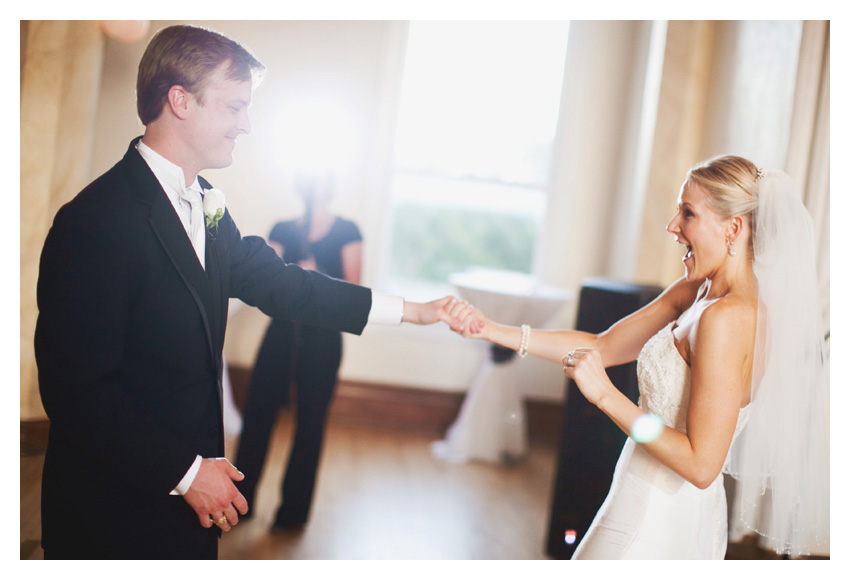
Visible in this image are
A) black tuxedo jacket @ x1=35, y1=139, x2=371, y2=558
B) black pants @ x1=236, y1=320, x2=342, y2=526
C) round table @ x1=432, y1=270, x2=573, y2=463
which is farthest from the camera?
round table @ x1=432, y1=270, x2=573, y2=463

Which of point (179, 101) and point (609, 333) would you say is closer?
point (179, 101)

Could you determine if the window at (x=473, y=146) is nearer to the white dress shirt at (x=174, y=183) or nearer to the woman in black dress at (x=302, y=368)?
the woman in black dress at (x=302, y=368)

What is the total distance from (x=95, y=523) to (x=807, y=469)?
5.65ft

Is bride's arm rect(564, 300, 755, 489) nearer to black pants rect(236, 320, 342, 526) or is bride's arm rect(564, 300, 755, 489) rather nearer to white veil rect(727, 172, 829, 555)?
white veil rect(727, 172, 829, 555)

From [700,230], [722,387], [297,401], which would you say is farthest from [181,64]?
[297,401]

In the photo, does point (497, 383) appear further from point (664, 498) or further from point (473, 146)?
point (664, 498)

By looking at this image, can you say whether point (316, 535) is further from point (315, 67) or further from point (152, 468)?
point (315, 67)

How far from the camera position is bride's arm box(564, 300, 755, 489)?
148cm

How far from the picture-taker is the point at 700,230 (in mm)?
1625

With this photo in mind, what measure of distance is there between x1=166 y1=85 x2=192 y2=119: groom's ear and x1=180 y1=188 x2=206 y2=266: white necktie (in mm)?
163

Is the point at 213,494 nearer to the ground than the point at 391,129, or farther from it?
nearer to the ground

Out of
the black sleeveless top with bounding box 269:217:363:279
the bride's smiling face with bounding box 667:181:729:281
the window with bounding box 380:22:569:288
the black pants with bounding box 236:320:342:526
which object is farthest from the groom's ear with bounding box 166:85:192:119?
the bride's smiling face with bounding box 667:181:729:281

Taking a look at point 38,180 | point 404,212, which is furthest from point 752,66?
point 38,180

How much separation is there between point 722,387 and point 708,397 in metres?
0.04
